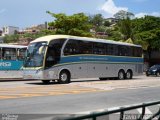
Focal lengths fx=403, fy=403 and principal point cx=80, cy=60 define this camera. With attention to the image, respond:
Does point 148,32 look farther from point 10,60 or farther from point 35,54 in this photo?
point 35,54

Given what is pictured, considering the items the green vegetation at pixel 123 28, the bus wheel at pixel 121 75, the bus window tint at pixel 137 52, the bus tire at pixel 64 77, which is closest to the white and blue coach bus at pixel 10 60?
the bus tire at pixel 64 77

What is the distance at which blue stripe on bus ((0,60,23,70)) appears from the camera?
32.1 metres

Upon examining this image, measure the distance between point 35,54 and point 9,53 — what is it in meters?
6.83

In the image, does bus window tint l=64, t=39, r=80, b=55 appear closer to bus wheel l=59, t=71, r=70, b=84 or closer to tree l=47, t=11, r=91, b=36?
bus wheel l=59, t=71, r=70, b=84

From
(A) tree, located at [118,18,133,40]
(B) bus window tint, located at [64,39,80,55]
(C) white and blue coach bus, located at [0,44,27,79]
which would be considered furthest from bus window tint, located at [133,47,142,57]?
(A) tree, located at [118,18,133,40]

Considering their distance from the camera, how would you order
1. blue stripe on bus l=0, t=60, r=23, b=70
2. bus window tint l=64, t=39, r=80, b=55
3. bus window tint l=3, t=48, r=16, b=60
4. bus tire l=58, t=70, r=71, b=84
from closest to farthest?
bus tire l=58, t=70, r=71, b=84 < bus window tint l=64, t=39, r=80, b=55 < blue stripe on bus l=0, t=60, r=23, b=70 < bus window tint l=3, t=48, r=16, b=60

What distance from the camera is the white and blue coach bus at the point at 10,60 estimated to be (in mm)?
32209

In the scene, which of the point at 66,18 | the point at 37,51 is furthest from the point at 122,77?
the point at 66,18

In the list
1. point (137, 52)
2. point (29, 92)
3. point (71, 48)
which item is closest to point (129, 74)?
point (137, 52)

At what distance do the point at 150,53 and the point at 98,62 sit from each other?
159ft

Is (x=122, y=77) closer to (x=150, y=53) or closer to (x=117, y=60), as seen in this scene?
(x=117, y=60)

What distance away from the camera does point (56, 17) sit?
52938mm

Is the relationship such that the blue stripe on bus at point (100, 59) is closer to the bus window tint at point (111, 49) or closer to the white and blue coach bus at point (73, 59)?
the white and blue coach bus at point (73, 59)

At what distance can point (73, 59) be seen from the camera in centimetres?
2830
